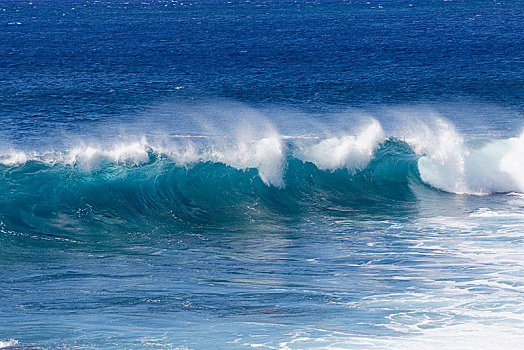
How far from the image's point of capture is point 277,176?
20.5 meters

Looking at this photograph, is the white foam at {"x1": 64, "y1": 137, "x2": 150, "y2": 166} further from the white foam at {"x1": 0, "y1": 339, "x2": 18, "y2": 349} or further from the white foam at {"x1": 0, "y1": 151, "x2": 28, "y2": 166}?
the white foam at {"x1": 0, "y1": 339, "x2": 18, "y2": 349}

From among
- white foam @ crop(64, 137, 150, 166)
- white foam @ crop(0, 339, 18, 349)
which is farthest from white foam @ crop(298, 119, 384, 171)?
white foam @ crop(0, 339, 18, 349)

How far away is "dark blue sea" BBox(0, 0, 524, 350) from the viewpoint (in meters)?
10.4

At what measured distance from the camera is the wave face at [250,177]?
59.8ft

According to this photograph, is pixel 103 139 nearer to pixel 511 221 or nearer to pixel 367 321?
pixel 511 221

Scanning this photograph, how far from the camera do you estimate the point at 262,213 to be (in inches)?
717

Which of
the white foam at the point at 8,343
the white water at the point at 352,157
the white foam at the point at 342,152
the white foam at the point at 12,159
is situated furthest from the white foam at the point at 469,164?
the white foam at the point at 8,343

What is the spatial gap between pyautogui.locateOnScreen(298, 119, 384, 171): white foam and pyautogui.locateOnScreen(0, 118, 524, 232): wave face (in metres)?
0.03

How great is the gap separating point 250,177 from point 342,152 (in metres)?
3.37

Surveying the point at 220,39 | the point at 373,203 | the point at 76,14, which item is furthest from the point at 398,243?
the point at 76,14

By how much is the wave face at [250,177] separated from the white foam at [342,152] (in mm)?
30

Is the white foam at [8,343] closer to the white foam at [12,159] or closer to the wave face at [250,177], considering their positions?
the wave face at [250,177]

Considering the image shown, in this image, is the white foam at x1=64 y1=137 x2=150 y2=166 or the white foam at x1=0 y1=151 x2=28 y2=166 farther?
the white foam at x1=64 y1=137 x2=150 y2=166

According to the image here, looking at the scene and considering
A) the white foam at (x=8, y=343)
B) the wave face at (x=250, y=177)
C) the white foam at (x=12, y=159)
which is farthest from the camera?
the white foam at (x=12, y=159)
